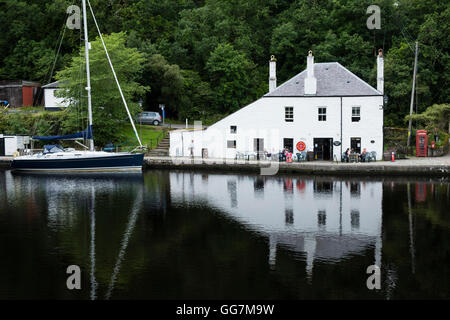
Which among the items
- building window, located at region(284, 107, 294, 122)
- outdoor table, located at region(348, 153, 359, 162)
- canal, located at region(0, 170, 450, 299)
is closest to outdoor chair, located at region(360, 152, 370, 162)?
outdoor table, located at region(348, 153, 359, 162)

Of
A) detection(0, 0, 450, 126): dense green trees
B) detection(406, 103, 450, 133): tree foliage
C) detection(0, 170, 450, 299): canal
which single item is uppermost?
detection(0, 0, 450, 126): dense green trees

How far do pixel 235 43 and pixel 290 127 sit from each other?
2753cm

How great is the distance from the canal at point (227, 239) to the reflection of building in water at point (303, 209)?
0.06m

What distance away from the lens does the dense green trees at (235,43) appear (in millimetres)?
54625

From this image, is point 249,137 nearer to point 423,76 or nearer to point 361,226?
point 361,226

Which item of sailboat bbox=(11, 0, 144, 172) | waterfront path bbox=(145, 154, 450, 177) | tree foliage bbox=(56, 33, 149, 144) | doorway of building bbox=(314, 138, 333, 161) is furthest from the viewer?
tree foliage bbox=(56, 33, 149, 144)

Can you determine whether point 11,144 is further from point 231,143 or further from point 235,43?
point 235,43

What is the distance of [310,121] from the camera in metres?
40.2

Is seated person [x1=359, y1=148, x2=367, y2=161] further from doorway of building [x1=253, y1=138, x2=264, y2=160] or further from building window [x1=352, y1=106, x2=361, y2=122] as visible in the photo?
doorway of building [x1=253, y1=138, x2=264, y2=160]

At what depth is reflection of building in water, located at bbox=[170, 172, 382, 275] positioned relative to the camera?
19.7 meters

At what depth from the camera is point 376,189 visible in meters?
31.1

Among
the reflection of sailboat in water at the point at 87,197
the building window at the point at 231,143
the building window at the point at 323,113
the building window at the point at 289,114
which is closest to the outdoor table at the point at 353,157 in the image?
the building window at the point at 323,113

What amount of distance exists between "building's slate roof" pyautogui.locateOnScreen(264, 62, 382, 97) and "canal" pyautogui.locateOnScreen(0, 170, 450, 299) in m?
8.83

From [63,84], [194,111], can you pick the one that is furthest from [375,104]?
[63,84]
